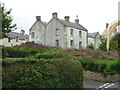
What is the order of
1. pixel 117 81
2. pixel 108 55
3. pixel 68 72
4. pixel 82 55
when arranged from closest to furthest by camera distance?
pixel 68 72 → pixel 117 81 → pixel 82 55 → pixel 108 55

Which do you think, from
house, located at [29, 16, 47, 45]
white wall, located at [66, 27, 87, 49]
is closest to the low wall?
white wall, located at [66, 27, 87, 49]

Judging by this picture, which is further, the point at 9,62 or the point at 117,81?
the point at 117,81

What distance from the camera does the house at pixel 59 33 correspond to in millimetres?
47309

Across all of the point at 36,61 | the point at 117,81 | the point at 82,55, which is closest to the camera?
the point at 36,61

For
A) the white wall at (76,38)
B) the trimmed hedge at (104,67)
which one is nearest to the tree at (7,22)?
the trimmed hedge at (104,67)

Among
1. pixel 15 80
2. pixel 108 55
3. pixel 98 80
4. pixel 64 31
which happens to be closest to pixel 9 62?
pixel 15 80

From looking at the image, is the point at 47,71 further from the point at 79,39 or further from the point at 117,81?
the point at 79,39

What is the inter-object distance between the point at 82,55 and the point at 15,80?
20.2 m

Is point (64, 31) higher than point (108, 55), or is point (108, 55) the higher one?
point (64, 31)

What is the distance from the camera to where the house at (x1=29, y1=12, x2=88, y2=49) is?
155 feet

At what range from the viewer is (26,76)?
6.86 m

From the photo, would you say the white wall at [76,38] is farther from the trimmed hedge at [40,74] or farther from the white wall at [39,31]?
the trimmed hedge at [40,74]

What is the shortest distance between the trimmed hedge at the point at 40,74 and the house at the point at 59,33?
3746cm

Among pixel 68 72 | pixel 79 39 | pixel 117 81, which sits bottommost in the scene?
pixel 117 81
